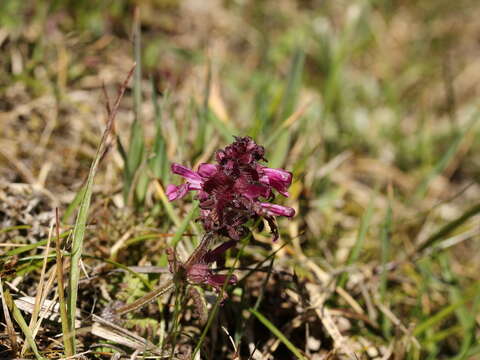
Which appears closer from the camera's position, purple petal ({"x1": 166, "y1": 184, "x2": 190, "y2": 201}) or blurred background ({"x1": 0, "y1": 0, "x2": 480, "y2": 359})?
purple petal ({"x1": 166, "y1": 184, "x2": 190, "y2": 201})

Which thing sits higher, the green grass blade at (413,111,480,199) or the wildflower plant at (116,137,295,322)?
the green grass blade at (413,111,480,199)

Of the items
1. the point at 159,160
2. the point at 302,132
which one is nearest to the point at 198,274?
the point at 159,160

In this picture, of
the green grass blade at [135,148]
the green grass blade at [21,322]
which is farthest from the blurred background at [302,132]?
the green grass blade at [21,322]

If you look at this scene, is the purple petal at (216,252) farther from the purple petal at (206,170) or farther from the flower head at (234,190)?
the purple petal at (206,170)

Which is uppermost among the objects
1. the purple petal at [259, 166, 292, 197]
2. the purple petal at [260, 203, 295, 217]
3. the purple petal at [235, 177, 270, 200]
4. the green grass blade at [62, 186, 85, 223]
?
the green grass blade at [62, 186, 85, 223]

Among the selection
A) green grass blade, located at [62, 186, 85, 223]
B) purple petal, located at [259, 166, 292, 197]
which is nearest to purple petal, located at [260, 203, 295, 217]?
purple petal, located at [259, 166, 292, 197]

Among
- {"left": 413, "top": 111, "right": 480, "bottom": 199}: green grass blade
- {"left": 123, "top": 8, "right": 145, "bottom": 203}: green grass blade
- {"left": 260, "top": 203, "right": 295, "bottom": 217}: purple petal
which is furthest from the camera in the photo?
{"left": 413, "top": 111, "right": 480, "bottom": 199}: green grass blade

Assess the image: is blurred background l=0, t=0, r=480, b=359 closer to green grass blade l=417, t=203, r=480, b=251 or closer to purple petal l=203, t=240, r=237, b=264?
green grass blade l=417, t=203, r=480, b=251
